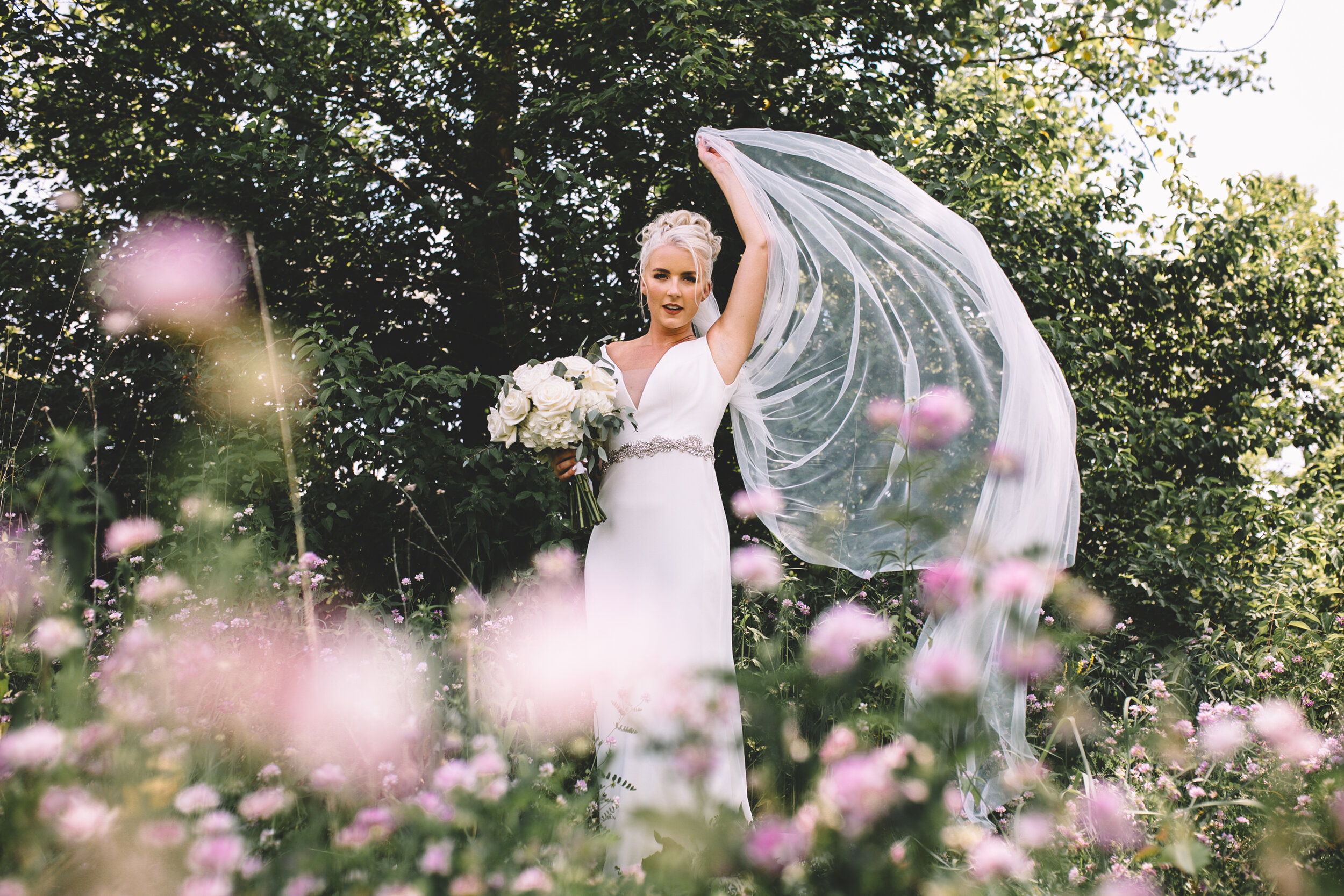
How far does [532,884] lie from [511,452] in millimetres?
3315

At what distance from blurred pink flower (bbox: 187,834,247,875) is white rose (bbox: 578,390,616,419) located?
1.76 metres

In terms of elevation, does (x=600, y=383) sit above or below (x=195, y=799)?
above

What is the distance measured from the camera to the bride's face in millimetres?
3074

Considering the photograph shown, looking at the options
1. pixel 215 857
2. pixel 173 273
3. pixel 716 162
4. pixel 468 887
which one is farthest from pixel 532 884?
pixel 173 273

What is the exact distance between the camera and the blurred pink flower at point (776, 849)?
1031 mm

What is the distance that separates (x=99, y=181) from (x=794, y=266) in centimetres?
514

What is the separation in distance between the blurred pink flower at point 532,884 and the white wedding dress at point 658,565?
139cm

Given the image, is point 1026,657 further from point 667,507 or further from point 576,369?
point 576,369

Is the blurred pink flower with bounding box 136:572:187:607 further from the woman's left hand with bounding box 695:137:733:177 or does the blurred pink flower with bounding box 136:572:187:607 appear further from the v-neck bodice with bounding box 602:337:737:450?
the woman's left hand with bounding box 695:137:733:177

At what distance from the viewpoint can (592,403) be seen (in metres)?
2.70

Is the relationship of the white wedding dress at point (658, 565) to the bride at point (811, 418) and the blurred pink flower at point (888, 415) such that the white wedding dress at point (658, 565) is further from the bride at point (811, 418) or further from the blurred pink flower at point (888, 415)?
the blurred pink flower at point (888, 415)

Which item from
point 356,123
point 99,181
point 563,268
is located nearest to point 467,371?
point 563,268

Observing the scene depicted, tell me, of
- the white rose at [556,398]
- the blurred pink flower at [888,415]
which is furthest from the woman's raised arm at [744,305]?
the blurred pink flower at [888,415]

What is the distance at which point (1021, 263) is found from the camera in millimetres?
5375
